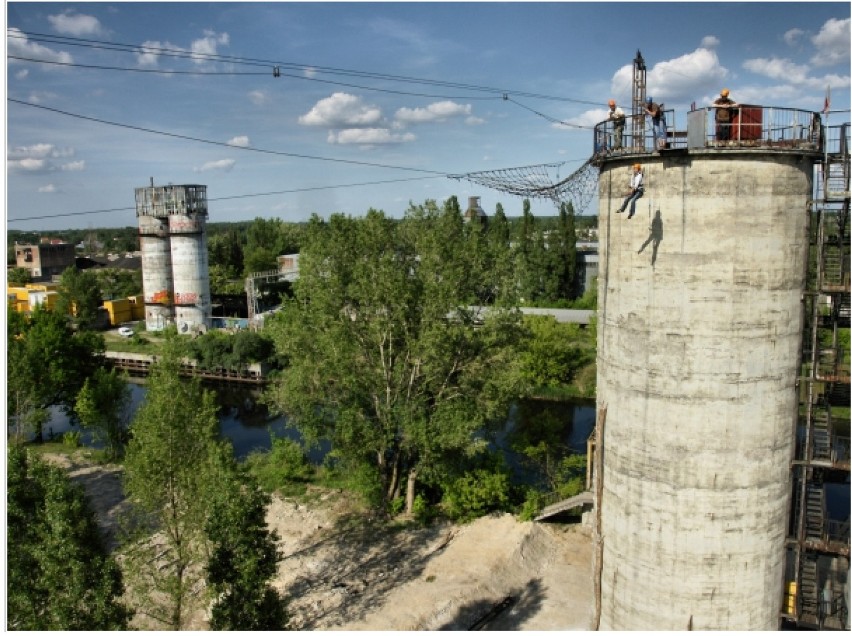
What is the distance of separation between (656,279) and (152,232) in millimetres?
59114

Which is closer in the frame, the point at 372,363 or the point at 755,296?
the point at 755,296

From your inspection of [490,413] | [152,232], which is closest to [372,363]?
[490,413]

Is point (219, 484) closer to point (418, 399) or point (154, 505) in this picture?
point (154, 505)

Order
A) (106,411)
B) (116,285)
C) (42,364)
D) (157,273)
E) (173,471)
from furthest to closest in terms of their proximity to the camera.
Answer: (116,285) → (157,273) → (42,364) → (106,411) → (173,471)

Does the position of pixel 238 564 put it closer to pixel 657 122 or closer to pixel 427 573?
pixel 427 573

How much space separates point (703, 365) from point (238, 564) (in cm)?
950

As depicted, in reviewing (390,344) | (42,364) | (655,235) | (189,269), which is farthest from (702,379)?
(189,269)

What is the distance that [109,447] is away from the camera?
29.7 meters

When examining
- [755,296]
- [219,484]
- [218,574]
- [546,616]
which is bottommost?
[546,616]

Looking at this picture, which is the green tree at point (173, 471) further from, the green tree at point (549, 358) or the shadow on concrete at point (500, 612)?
the green tree at point (549, 358)

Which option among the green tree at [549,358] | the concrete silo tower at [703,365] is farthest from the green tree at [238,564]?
the green tree at [549,358]

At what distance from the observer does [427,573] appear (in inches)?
751

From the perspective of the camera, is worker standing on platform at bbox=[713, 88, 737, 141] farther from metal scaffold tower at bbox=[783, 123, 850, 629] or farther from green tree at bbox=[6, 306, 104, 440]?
green tree at bbox=[6, 306, 104, 440]

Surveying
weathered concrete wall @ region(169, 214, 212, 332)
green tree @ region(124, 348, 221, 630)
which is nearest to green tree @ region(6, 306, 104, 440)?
green tree @ region(124, 348, 221, 630)
